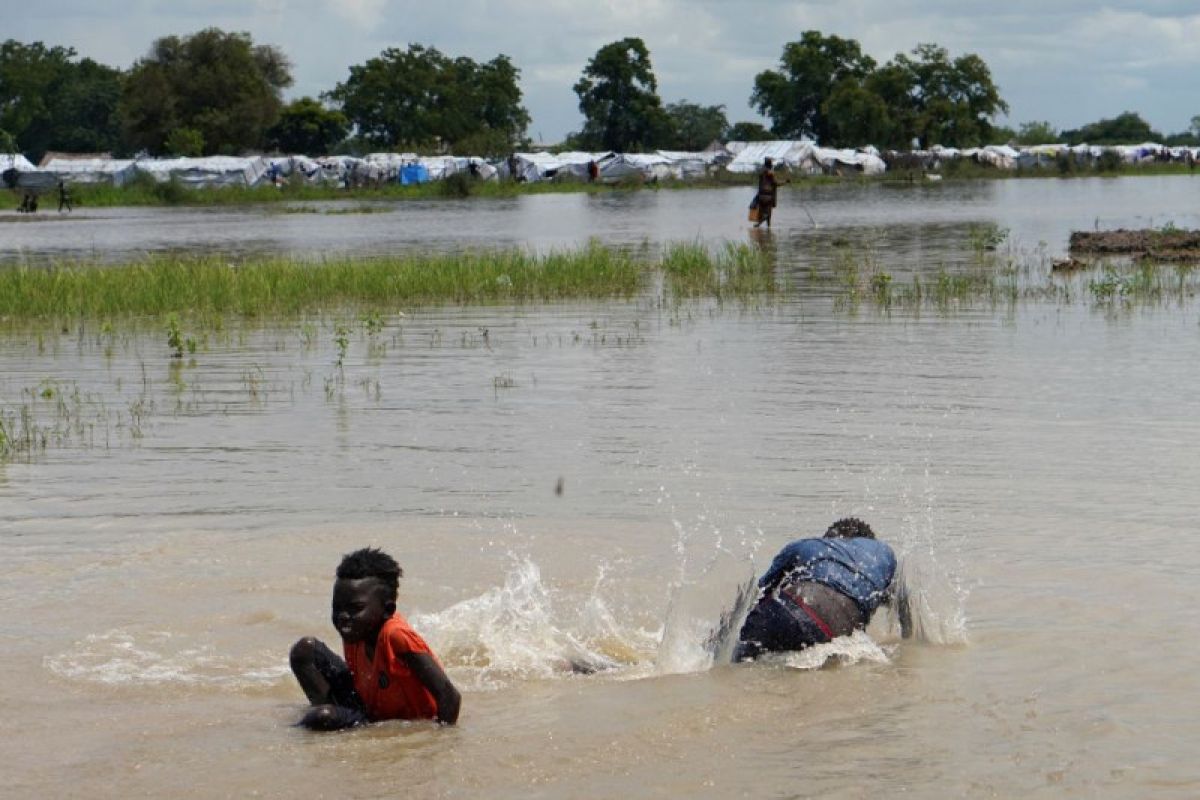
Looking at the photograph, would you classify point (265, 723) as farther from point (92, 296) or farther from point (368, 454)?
point (92, 296)

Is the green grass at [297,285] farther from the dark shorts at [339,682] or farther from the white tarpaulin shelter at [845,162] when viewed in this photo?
the white tarpaulin shelter at [845,162]

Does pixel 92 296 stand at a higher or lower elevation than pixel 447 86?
lower

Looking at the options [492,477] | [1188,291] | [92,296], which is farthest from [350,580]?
[1188,291]

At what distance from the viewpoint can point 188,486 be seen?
368 inches

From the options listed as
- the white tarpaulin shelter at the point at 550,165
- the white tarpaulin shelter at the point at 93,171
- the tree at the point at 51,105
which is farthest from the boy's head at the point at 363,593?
the tree at the point at 51,105

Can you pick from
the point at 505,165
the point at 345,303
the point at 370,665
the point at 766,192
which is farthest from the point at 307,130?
the point at 370,665

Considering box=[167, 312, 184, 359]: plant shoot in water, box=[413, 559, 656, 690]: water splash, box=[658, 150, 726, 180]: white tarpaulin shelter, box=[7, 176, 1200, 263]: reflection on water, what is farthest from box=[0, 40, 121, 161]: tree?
box=[413, 559, 656, 690]: water splash

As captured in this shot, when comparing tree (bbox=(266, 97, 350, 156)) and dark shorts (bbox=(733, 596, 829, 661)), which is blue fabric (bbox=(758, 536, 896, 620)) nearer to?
dark shorts (bbox=(733, 596, 829, 661))

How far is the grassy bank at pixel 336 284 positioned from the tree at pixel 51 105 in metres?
86.0

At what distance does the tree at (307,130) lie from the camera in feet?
289

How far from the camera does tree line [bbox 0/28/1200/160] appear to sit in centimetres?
8256

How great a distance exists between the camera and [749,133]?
104m

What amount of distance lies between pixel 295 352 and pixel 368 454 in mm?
4501

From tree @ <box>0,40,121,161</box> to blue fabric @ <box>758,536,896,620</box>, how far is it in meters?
99.8
